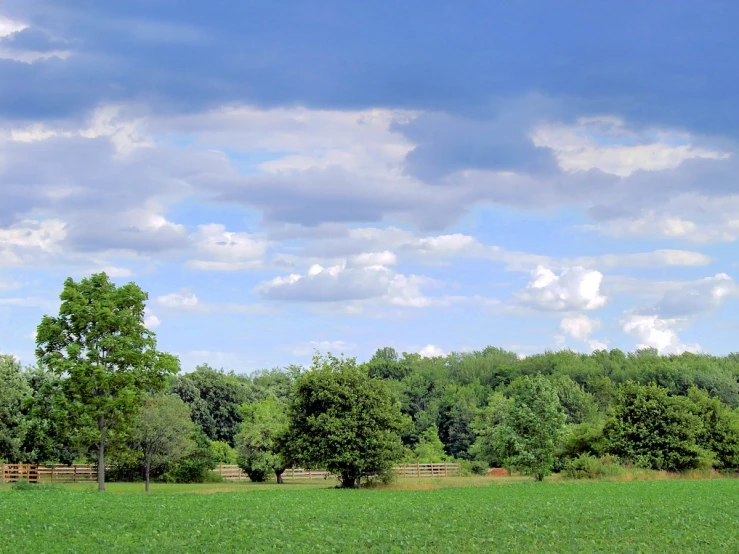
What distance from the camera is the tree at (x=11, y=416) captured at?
66.1 metres

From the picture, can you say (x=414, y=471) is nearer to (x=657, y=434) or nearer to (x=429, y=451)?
(x=429, y=451)

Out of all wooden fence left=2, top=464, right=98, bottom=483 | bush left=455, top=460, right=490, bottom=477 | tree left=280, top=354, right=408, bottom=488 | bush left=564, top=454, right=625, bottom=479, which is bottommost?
bush left=455, top=460, right=490, bottom=477

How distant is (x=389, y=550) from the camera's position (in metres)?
21.1

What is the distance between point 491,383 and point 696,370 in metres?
31.7

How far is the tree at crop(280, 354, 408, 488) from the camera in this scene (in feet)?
163

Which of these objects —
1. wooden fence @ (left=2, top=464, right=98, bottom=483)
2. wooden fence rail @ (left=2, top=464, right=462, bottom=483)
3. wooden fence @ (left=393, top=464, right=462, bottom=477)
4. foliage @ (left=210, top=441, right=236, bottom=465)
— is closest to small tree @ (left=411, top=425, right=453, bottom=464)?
wooden fence @ (left=393, top=464, right=462, bottom=477)

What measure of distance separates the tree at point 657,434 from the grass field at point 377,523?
20.3m

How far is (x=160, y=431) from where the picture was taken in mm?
56438

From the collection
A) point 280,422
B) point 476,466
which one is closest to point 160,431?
point 280,422

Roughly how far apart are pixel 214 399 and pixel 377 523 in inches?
2861

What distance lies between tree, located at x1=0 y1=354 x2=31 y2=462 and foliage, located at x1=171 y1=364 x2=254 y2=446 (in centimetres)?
2605

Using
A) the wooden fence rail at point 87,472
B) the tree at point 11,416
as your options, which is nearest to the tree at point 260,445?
the wooden fence rail at point 87,472

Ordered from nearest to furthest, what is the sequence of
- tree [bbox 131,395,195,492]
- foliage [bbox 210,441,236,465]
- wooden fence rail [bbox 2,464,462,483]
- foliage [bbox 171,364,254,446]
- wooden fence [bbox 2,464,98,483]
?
tree [bbox 131,395,195,492]
wooden fence [bbox 2,464,98,483]
wooden fence rail [bbox 2,464,462,483]
foliage [bbox 210,441,236,465]
foliage [bbox 171,364,254,446]

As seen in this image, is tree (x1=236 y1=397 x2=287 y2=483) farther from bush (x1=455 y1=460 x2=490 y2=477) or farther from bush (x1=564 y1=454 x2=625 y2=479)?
bush (x1=564 y1=454 x2=625 y2=479)
